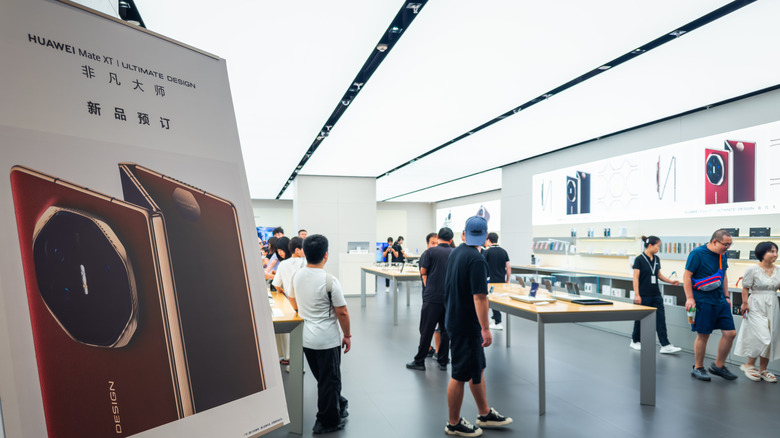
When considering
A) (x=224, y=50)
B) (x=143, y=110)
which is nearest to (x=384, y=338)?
(x=224, y=50)

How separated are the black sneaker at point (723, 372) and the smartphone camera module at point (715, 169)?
2.65 metres

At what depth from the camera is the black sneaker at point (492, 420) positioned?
3.39 m

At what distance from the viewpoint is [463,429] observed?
10.5ft

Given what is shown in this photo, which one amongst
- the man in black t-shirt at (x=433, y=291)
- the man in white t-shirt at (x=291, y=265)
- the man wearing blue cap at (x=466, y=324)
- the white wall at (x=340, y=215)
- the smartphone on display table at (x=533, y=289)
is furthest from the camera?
the white wall at (x=340, y=215)

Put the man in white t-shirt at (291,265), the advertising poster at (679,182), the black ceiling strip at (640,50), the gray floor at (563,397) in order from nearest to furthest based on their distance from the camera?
the gray floor at (563,397)
the black ceiling strip at (640,50)
the man in white t-shirt at (291,265)
the advertising poster at (679,182)

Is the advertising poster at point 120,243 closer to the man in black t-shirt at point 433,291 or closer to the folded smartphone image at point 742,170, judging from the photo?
the man in black t-shirt at point 433,291

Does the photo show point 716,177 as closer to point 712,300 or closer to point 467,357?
point 712,300

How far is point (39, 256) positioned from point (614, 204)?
27.3 ft

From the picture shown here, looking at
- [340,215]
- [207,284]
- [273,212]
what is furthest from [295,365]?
[273,212]

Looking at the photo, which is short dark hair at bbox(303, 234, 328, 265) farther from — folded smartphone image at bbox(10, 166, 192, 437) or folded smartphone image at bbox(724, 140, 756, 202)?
folded smartphone image at bbox(724, 140, 756, 202)

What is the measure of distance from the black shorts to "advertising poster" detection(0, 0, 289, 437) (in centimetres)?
200

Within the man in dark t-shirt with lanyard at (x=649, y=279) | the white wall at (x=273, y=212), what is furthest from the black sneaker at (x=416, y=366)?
the white wall at (x=273, y=212)

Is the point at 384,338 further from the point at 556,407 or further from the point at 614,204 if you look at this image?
the point at 614,204

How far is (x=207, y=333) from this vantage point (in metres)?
1.15
